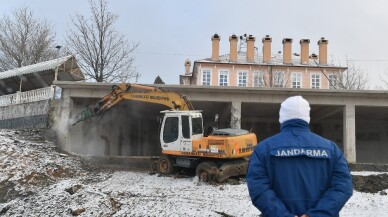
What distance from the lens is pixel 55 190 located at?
11797 mm

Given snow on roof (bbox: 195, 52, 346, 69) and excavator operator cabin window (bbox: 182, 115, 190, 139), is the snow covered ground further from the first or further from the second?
snow on roof (bbox: 195, 52, 346, 69)

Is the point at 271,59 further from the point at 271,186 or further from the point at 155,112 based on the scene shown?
the point at 271,186

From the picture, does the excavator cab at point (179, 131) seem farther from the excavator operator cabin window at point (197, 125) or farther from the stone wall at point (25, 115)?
the stone wall at point (25, 115)

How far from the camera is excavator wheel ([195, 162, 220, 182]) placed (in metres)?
12.9

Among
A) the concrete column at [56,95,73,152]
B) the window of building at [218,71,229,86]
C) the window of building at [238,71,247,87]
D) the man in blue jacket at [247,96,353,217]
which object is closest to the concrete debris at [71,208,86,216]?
the man in blue jacket at [247,96,353,217]

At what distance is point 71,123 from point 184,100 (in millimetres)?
7080

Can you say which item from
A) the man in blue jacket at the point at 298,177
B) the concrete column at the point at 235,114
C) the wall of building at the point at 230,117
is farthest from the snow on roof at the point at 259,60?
the man in blue jacket at the point at 298,177

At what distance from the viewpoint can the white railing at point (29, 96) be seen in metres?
21.0

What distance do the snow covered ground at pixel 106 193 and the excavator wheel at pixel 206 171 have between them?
255mm

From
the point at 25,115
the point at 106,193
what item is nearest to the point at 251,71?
the point at 25,115

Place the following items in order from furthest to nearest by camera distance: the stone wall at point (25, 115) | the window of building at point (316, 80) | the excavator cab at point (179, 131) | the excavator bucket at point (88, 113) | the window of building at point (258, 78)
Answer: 1. the window of building at point (316, 80)
2. the window of building at point (258, 78)
3. the stone wall at point (25, 115)
4. the excavator bucket at point (88, 113)
5. the excavator cab at point (179, 131)

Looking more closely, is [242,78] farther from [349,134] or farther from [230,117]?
[349,134]

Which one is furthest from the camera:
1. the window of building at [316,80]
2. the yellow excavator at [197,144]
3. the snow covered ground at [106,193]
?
the window of building at [316,80]

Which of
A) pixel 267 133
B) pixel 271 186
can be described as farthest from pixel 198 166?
pixel 267 133
